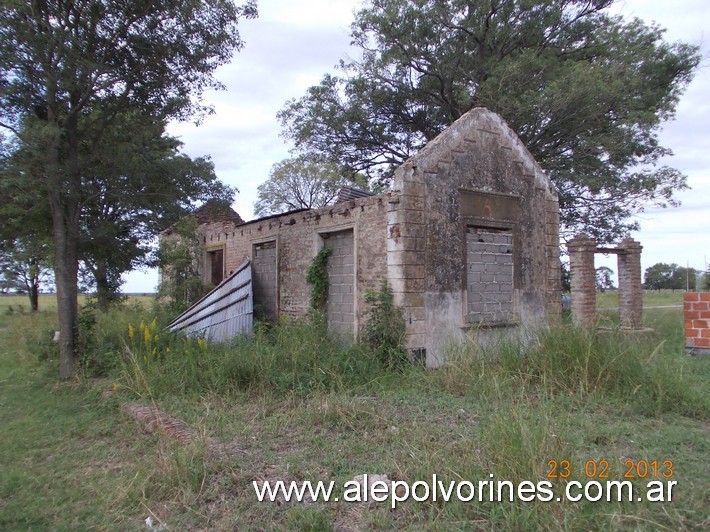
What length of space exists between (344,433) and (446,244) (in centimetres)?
452

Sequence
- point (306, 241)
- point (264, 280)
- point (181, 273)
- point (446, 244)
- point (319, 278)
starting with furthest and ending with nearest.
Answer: point (181, 273) → point (264, 280) → point (306, 241) → point (319, 278) → point (446, 244)

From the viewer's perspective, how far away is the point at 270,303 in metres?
11.2

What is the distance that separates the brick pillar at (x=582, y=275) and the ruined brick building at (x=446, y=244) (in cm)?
149

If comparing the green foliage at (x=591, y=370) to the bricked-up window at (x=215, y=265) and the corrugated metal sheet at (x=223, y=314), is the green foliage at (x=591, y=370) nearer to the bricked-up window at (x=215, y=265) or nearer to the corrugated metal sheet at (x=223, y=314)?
the corrugated metal sheet at (x=223, y=314)

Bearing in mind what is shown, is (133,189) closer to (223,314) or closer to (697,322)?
(223,314)

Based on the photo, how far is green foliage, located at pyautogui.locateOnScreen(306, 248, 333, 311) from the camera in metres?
9.65

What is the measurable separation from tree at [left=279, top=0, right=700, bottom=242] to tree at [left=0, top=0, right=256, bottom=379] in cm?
855

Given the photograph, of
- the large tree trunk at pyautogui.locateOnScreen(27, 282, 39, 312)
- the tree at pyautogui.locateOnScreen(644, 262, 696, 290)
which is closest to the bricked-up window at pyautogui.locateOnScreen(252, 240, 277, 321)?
the large tree trunk at pyautogui.locateOnScreen(27, 282, 39, 312)

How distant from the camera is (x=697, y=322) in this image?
8094 millimetres

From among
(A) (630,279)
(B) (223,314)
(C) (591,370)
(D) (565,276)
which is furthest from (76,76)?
(D) (565,276)

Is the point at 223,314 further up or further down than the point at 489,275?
further down

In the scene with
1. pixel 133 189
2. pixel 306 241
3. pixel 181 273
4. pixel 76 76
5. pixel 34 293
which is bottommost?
pixel 34 293

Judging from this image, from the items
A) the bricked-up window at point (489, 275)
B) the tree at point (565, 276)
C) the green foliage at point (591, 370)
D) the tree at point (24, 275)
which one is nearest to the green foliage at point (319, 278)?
the bricked-up window at point (489, 275)

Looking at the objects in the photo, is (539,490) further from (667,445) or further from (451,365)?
(451,365)
